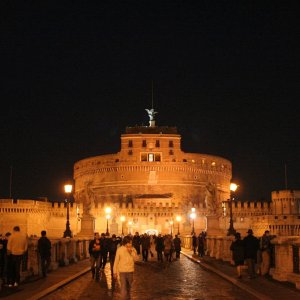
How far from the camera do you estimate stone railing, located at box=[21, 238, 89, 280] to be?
56.6ft

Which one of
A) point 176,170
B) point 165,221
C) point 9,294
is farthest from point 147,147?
point 9,294

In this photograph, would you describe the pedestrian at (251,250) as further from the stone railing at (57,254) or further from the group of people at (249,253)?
the stone railing at (57,254)

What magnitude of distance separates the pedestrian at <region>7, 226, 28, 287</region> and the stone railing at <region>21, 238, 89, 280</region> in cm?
156

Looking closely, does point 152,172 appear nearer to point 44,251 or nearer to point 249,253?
point 44,251

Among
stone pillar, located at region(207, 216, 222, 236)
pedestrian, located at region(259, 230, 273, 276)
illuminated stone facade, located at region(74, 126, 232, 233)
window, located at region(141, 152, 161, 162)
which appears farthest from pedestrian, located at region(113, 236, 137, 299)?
window, located at region(141, 152, 161, 162)

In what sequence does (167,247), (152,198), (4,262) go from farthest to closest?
(152,198)
(167,247)
(4,262)

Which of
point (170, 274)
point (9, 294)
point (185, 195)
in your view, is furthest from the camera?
point (185, 195)

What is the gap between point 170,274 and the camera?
62.1 feet

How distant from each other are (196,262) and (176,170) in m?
63.2

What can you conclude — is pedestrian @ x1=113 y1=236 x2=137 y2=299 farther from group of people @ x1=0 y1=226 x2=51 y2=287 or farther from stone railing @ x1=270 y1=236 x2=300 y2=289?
stone railing @ x1=270 y1=236 x2=300 y2=289

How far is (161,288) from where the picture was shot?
14648 mm

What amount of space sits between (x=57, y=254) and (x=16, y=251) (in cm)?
708

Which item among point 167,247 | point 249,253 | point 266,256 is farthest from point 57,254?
point 266,256

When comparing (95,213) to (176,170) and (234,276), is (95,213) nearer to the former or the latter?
(176,170)
